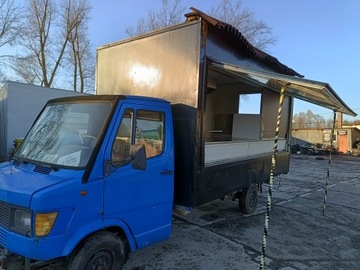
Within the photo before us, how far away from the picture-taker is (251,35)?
79.6ft

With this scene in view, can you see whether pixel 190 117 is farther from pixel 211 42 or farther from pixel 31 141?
pixel 31 141

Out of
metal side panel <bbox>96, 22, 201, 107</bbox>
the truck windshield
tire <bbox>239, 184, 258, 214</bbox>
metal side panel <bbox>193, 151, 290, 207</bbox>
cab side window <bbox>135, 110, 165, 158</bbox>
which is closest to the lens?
the truck windshield

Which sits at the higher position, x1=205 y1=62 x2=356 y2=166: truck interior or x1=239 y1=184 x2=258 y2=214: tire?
x1=205 y1=62 x2=356 y2=166: truck interior

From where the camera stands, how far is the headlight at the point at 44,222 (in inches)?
104

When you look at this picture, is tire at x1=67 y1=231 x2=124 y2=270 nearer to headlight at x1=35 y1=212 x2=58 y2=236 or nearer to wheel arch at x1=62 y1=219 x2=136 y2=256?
wheel arch at x1=62 y1=219 x2=136 y2=256

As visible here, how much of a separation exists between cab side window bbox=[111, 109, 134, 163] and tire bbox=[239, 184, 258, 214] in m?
3.78

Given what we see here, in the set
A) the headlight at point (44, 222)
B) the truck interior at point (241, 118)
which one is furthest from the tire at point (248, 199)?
the headlight at point (44, 222)

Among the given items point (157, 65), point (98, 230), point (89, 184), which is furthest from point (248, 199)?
point (89, 184)

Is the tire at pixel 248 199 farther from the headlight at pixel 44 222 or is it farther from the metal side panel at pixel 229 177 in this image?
the headlight at pixel 44 222

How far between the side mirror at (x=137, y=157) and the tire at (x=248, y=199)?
3.76 m

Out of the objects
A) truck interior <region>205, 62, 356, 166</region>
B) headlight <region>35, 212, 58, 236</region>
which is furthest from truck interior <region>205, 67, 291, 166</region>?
headlight <region>35, 212, 58, 236</region>

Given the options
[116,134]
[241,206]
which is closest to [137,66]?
[116,134]

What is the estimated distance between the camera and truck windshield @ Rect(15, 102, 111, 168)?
10.4 ft

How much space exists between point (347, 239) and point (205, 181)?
11.0 ft
